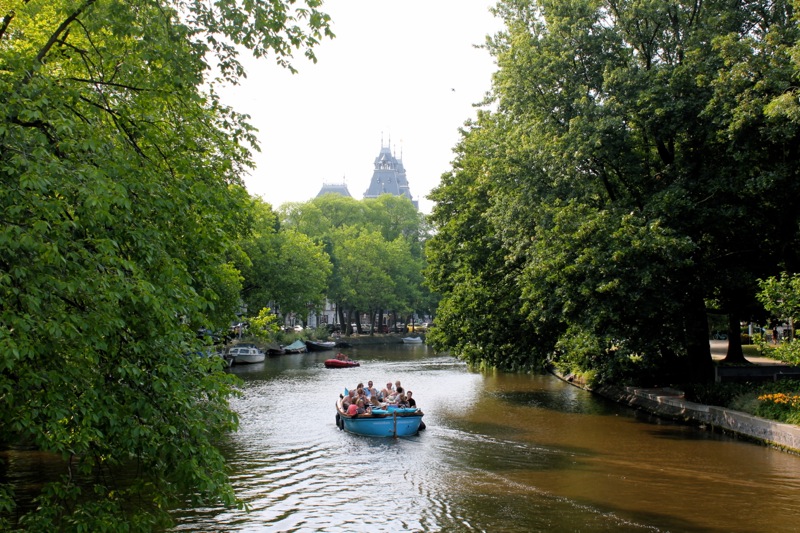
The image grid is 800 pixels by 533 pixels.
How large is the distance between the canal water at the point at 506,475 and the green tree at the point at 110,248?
604cm

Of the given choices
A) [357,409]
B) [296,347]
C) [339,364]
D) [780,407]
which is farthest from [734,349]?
Answer: [296,347]

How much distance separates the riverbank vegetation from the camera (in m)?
20.8

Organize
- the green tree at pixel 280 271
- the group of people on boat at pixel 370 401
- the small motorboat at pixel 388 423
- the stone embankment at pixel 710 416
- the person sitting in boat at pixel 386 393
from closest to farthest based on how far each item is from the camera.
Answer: the stone embankment at pixel 710 416, the small motorboat at pixel 388 423, the group of people on boat at pixel 370 401, the person sitting in boat at pixel 386 393, the green tree at pixel 280 271

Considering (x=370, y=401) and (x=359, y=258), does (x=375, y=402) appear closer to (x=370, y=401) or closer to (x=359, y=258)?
(x=370, y=401)

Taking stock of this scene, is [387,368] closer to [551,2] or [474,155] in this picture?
[474,155]

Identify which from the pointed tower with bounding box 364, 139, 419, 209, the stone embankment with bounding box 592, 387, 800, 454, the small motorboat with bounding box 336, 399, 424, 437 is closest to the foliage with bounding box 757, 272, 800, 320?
the stone embankment with bounding box 592, 387, 800, 454

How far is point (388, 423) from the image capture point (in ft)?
74.2

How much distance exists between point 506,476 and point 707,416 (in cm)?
911

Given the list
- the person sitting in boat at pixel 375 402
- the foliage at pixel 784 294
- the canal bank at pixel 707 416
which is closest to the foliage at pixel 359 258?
the canal bank at pixel 707 416

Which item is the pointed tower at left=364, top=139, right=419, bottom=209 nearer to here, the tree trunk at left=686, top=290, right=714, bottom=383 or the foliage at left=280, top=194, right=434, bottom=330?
the foliage at left=280, top=194, right=434, bottom=330

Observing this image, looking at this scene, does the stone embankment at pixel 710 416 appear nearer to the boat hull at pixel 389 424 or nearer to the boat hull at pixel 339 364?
the boat hull at pixel 389 424

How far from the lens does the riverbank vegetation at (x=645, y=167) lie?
20812 mm

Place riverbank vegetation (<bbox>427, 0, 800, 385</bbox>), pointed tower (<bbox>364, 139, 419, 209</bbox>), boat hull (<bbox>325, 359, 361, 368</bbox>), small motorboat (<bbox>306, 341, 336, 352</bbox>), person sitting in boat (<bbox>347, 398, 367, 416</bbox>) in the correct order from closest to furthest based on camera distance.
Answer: riverbank vegetation (<bbox>427, 0, 800, 385</bbox>) → person sitting in boat (<bbox>347, 398, 367, 416</bbox>) → boat hull (<bbox>325, 359, 361, 368</bbox>) → small motorboat (<bbox>306, 341, 336, 352</bbox>) → pointed tower (<bbox>364, 139, 419, 209</bbox>)

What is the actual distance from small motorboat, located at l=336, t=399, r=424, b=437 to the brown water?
41cm
